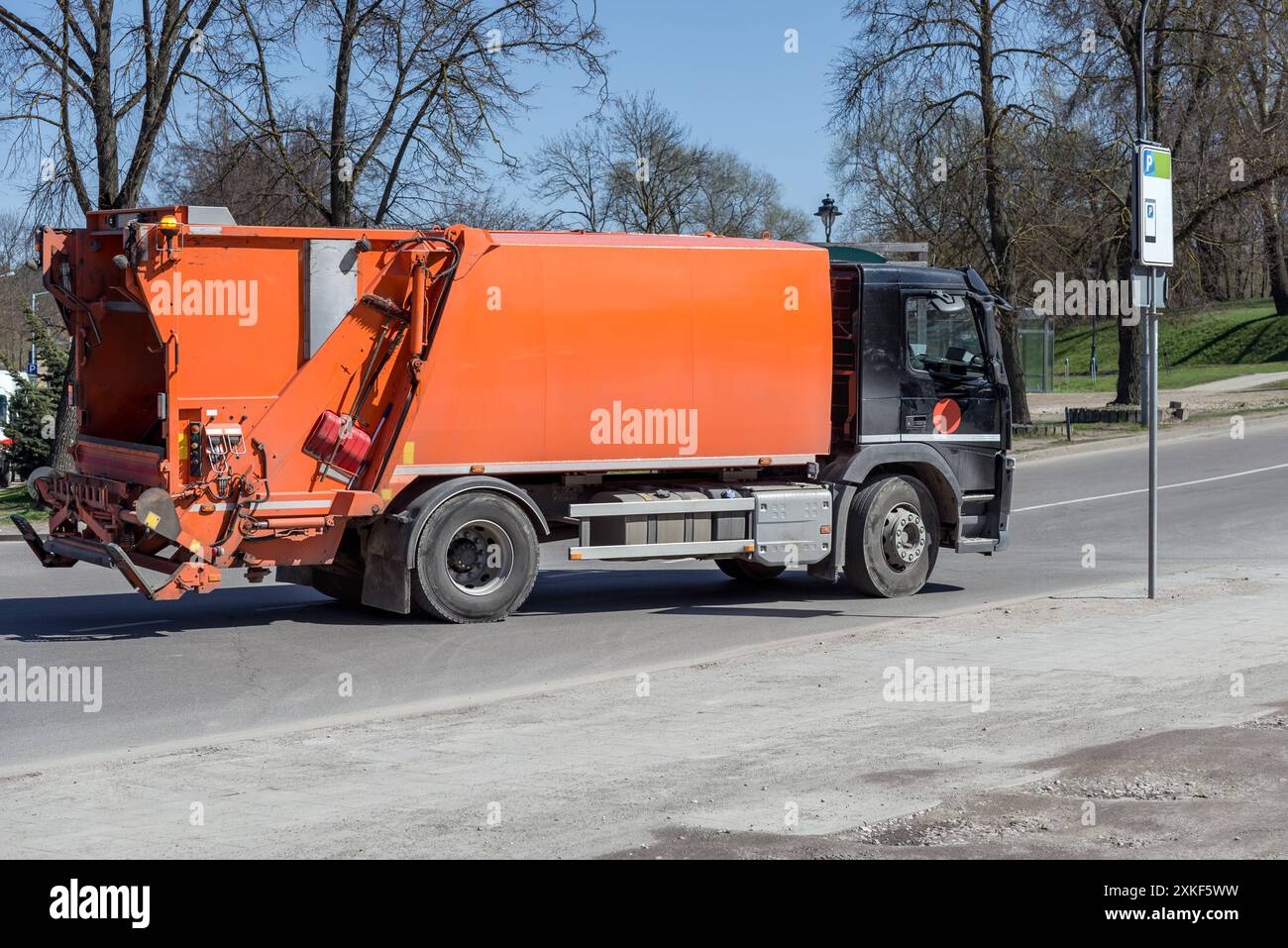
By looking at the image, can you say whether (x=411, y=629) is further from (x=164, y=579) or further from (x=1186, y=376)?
(x=1186, y=376)

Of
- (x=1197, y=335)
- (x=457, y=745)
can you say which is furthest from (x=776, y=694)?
(x=1197, y=335)

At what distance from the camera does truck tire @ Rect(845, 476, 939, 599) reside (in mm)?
14227

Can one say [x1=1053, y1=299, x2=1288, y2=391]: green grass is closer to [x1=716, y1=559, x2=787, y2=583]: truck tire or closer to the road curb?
the road curb

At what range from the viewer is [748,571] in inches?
612

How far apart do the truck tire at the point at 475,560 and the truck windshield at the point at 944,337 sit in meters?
4.15

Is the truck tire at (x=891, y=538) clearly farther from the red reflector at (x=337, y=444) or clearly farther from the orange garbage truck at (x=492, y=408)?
the red reflector at (x=337, y=444)

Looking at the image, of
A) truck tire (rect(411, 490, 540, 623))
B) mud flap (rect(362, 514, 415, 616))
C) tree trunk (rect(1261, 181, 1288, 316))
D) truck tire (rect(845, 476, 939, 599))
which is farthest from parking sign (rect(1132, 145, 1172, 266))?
tree trunk (rect(1261, 181, 1288, 316))

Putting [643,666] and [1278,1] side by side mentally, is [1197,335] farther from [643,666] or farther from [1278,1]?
[643,666]

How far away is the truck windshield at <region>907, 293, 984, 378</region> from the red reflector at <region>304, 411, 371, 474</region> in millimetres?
5258

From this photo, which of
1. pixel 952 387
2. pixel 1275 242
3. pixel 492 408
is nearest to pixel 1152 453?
pixel 952 387

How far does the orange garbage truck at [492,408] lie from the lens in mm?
11672

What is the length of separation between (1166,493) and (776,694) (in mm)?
15256

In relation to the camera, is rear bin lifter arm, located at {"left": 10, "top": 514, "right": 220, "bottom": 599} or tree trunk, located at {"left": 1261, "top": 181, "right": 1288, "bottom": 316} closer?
rear bin lifter arm, located at {"left": 10, "top": 514, "right": 220, "bottom": 599}

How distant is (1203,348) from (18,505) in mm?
49883
